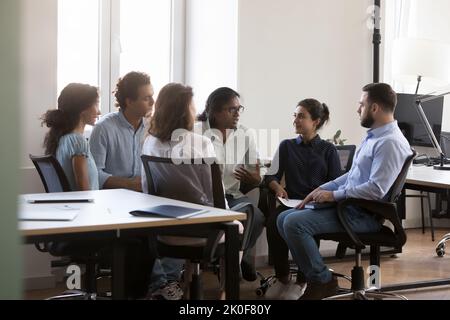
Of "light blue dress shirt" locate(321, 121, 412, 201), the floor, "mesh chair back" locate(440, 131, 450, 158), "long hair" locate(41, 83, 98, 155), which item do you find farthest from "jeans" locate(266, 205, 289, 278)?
"mesh chair back" locate(440, 131, 450, 158)

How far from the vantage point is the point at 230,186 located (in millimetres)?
4309

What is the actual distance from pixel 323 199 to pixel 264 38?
200 cm

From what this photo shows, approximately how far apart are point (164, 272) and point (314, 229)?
2.66ft

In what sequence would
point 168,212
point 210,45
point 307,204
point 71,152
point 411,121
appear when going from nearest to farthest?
point 168,212
point 71,152
point 307,204
point 210,45
point 411,121

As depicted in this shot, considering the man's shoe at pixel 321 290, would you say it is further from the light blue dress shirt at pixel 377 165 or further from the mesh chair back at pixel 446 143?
the mesh chair back at pixel 446 143

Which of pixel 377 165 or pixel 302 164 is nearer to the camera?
pixel 377 165

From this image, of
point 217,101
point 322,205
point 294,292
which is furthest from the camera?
point 217,101

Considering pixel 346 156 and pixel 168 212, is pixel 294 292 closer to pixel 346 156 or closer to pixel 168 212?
pixel 346 156

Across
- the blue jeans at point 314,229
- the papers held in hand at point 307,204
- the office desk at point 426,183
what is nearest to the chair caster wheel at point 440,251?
the office desk at point 426,183

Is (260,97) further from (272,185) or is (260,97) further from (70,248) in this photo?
(70,248)

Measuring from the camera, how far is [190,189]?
10.2ft

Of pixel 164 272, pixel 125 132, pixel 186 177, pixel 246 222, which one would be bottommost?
pixel 164 272

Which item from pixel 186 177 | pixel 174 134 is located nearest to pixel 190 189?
pixel 186 177

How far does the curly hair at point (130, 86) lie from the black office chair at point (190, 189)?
1047 millimetres
